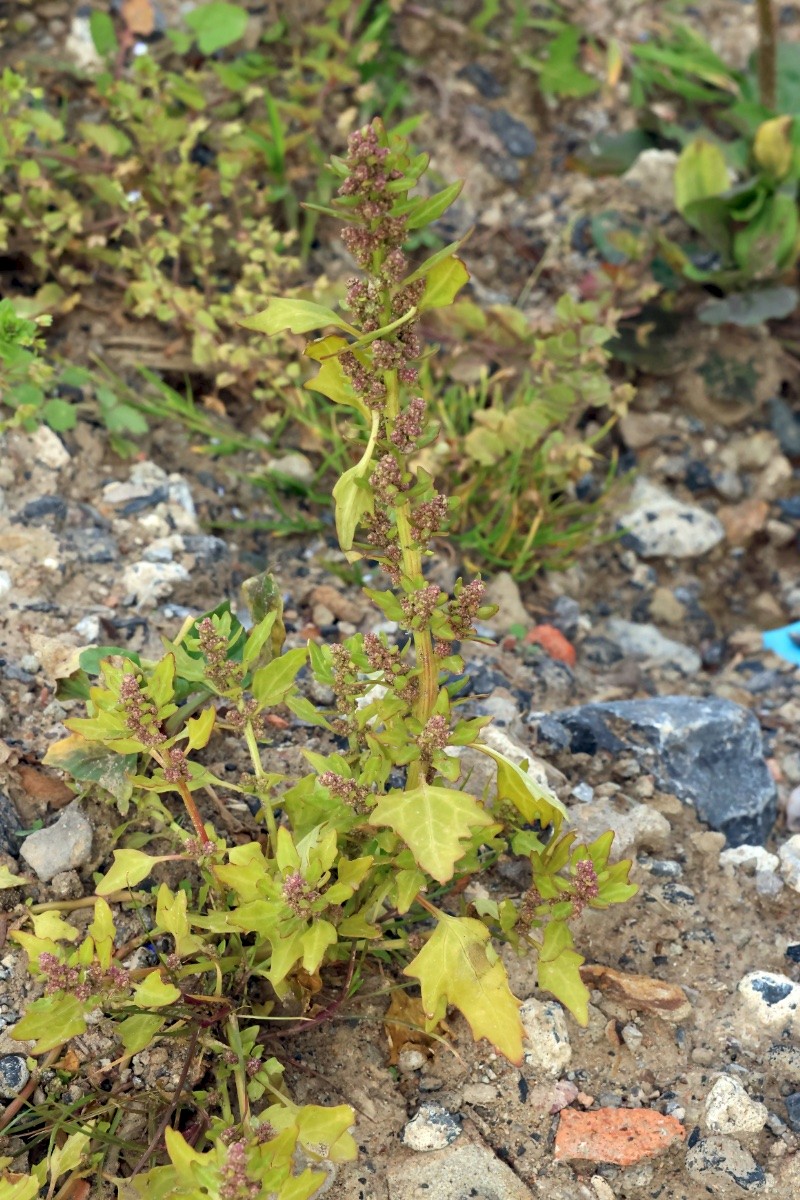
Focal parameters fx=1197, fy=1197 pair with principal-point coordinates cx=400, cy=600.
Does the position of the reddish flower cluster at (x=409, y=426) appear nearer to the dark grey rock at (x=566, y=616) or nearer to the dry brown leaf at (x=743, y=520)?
the dark grey rock at (x=566, y=616)

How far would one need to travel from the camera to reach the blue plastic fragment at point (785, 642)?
144 inches

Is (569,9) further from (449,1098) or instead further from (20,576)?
(449,1098)

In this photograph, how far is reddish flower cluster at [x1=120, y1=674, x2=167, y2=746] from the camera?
6.88ft

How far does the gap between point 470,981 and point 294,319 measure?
1.17 meters

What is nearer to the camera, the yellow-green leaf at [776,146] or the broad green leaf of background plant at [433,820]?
the broad green leaf of background plant at [433,820]

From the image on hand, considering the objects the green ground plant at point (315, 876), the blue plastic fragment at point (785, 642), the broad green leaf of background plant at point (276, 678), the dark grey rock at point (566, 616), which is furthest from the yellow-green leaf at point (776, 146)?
the broad green leaf of background plant at point (276, 678)

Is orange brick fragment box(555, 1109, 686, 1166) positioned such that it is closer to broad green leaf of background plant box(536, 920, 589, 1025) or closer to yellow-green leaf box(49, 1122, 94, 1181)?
broad green leaf of background plant box(536, 920, 589, 1025)

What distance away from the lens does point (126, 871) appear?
7.20ft

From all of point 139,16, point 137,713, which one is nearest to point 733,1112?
point 137,713

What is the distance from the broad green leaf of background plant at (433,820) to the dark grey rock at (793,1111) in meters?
0.90

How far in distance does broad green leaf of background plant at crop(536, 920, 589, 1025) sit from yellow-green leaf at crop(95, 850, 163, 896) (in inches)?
29.1

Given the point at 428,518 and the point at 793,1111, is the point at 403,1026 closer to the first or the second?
the point at 793,1111

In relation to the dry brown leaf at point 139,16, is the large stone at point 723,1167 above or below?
below

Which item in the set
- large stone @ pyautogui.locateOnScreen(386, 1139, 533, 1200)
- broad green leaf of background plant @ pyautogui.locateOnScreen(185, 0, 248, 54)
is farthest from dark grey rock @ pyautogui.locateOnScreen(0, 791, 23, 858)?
broad green leaf of background plant @ pyautogui.locateOnScreen(185, 0, 248, 54)
